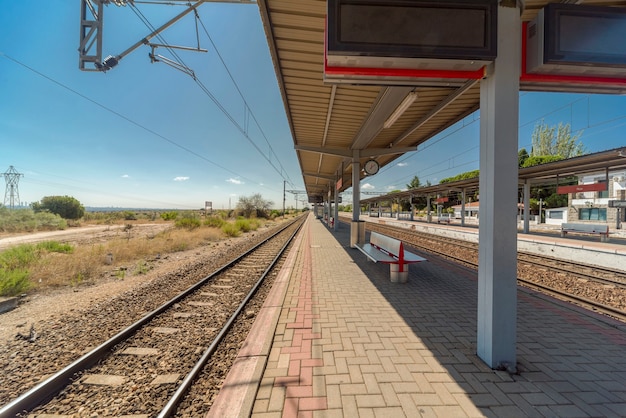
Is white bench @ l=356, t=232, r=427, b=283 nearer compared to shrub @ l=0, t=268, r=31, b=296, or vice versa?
shrub @ l=0, t=268, r=31, b=296

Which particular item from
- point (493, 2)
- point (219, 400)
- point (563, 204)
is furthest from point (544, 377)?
point (563, 204)

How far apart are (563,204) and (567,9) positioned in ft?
153

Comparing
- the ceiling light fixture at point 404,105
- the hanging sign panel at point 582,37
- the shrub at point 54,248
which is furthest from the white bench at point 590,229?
the shrub at point 54,248

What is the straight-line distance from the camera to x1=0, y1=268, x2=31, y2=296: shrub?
5532 mm

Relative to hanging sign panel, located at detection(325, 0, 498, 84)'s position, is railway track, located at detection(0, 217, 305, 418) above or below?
below

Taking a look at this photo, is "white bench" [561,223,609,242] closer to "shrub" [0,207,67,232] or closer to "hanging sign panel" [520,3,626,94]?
"hanging sign panel" [520,3,626,94]

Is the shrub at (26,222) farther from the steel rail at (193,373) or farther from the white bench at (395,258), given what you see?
the white bench at (395,258)

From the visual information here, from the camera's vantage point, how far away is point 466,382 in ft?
8.06

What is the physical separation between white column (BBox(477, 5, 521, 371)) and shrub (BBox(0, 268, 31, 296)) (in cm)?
932

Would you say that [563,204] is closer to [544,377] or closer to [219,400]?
[544,377]

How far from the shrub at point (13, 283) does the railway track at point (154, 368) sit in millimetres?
4081

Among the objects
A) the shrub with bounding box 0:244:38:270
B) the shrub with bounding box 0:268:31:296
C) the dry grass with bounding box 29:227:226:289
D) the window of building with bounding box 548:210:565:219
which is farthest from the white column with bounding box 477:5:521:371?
the window of building with bounding box 548:210:565:219

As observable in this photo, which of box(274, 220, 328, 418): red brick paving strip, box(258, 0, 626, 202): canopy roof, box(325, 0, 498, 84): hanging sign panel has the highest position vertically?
box(258, 0, 626, 202): canopy roof

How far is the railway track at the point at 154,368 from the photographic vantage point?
2359mm
